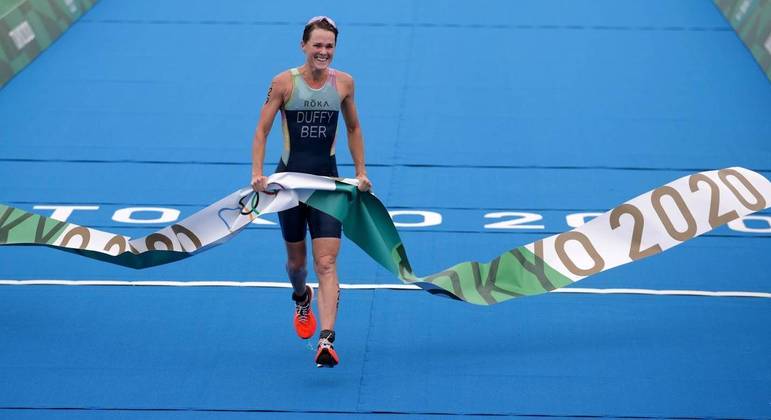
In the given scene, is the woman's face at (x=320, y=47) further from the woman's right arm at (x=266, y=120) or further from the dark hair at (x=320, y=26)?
the woman's right arm at (x=266, y=120)

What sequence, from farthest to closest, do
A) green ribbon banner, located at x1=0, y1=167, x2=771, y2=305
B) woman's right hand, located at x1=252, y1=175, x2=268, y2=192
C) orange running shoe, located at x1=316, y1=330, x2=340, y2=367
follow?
green ribbon banner, located at x1=0, y1=167, x2=771, y2=305 < woman's right hand, located at x1=252, y1=175, x2=268, y2=192 < orange running shoe, located at x1=316, y1=330, x2=340, y2=367

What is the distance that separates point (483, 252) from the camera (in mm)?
Answer: 8727

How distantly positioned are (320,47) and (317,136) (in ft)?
1.77

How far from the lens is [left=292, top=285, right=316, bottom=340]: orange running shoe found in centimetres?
733

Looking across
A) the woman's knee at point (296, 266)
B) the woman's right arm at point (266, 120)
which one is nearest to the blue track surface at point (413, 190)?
the woman's knee at point (296, 266)

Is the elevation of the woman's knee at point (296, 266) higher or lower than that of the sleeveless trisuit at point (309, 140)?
lower

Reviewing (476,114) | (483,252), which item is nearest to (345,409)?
(483,252)

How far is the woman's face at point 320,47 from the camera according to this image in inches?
263

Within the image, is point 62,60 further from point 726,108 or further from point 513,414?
point 513,414

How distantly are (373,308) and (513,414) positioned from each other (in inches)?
60.8

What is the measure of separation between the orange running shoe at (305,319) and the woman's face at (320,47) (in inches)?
57.6

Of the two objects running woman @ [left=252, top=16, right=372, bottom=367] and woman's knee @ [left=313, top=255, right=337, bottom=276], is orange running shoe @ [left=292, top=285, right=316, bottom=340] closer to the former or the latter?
running woman @ [left=252, top=16, right=372, bottom=367]

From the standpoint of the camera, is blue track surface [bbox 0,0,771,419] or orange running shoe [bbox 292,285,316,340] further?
orange running shoe [bbox 292,285,316,340]

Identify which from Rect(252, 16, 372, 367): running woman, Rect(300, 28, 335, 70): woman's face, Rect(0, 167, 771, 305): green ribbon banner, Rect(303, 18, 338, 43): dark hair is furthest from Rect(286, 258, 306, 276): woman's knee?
Rect(303, 18, 338, 43): dark hair
